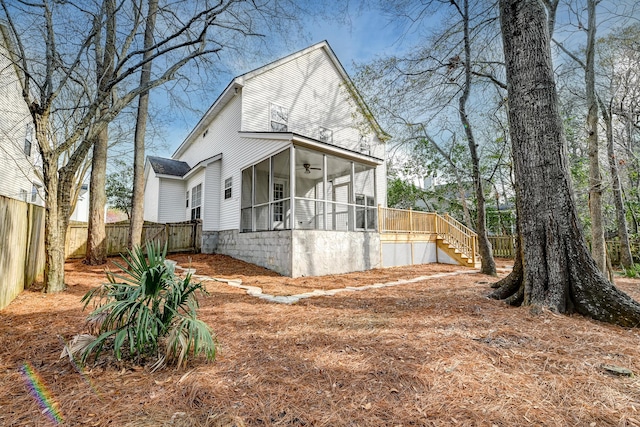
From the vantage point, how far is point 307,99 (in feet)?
43.2

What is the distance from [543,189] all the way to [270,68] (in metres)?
10.9

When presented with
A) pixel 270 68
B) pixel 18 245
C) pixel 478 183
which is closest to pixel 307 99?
pixel 270 68

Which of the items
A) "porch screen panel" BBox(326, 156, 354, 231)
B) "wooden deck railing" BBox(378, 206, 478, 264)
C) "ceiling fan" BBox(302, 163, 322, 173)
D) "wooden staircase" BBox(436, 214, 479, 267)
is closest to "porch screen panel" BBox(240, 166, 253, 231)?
"ceiling fan" BBox(302, 163, 322, 173)

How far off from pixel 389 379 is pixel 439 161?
18.2 m

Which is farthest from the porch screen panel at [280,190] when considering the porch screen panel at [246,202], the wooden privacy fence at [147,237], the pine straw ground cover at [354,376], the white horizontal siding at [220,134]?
the pine straw ground cover at [354,376]

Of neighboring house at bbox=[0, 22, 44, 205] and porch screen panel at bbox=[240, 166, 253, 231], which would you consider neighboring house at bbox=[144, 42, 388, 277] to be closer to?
porch screen panel at bbox=[240, 166, 253, 231]

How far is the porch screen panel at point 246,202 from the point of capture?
10609mm

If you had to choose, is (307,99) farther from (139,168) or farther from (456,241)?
(456,241)

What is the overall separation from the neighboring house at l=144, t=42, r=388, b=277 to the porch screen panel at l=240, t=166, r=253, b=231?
0.12 ft

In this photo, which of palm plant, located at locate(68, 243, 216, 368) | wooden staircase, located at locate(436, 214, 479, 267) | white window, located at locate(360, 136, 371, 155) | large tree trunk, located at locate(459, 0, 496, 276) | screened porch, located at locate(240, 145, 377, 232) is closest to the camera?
Result: palm plant, located at locate(68, 243, 216, 368)

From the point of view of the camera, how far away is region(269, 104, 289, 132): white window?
1191 centimetres

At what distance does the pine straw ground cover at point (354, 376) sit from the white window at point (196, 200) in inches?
399

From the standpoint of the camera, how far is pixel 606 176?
1141 centimetres

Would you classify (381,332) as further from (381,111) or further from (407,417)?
(381,111)
